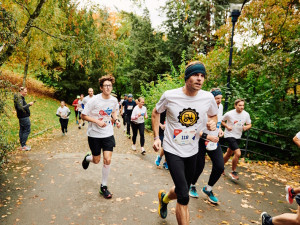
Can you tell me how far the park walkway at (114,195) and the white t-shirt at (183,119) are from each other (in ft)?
5.16

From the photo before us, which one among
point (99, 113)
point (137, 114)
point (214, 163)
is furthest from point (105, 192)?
point (137, 114)

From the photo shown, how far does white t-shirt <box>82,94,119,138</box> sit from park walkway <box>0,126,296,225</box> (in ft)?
4.39

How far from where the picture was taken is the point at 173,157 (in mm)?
3062

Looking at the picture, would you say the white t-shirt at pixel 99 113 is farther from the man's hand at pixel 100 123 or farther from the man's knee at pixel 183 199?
the man's knee at pixel 183 199

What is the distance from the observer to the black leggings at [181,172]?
2.91 meters

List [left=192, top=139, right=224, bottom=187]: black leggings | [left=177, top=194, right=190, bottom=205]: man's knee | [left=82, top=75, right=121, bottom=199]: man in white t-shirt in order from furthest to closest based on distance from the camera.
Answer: [left=82, top=75, right=121, bottom=199]: man in white t-shirt, [left=192, top=139, right=224, bottom=187]: black leggings, [left=177, top=194, right=190, bottom=205]: man's knee

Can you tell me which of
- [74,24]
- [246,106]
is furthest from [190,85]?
[74,24]

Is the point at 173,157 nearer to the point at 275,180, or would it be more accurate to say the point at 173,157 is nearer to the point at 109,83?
the point at 109,83

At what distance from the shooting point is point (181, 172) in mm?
3012

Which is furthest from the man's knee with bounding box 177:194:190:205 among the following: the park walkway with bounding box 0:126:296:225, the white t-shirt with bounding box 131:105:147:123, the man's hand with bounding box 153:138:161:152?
the white t-shirt with bounding box 131:105:147:123

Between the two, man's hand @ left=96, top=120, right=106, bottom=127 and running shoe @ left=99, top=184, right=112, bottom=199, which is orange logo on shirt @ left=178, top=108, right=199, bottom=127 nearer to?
man's hand @ left=96, top=120, right=106, bottom=127

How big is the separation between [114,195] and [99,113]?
181 centimetres

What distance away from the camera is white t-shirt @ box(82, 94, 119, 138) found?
466 centimetres

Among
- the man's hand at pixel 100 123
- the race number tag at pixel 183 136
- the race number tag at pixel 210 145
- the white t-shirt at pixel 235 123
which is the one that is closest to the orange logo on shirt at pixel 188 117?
the race number tag at pixel 183 136
